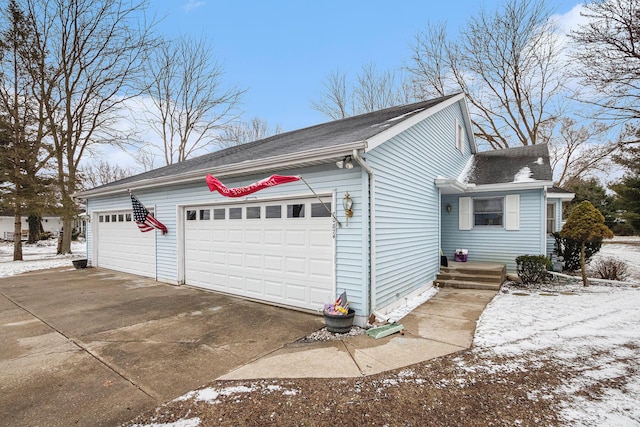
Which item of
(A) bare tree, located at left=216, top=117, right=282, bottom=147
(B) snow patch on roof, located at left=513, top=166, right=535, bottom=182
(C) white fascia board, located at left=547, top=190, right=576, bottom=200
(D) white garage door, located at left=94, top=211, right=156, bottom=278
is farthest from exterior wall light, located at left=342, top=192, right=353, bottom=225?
(A) bare tree, located at left=216, top=117, right=282, bottom=147

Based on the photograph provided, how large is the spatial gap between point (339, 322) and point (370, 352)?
27.7 inches

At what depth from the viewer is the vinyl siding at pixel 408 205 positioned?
5363mm

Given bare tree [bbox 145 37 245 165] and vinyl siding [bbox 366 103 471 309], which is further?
bare tree [bbox 145 37 245 165]

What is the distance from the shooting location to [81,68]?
1536 cm

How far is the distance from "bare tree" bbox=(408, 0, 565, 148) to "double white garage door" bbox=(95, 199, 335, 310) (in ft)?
56.4

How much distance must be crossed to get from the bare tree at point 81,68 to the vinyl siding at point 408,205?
49.2ft

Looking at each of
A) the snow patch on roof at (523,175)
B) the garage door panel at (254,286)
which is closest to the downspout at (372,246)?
the garage door panel at (254,286)

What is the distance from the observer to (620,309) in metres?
5.64

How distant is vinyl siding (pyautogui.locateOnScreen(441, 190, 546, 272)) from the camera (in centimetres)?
882

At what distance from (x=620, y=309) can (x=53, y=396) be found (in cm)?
827

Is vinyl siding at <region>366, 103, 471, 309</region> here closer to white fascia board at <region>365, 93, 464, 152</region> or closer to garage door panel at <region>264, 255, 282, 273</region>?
white fascia board at <region>365, 93, 464, 152</region>

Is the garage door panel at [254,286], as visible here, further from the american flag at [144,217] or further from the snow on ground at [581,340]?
the snow on ground at [581,340]

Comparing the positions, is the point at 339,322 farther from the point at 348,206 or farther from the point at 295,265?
the point at 348,206

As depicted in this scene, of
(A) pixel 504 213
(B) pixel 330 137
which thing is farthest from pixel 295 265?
(A) pixel 504 213
